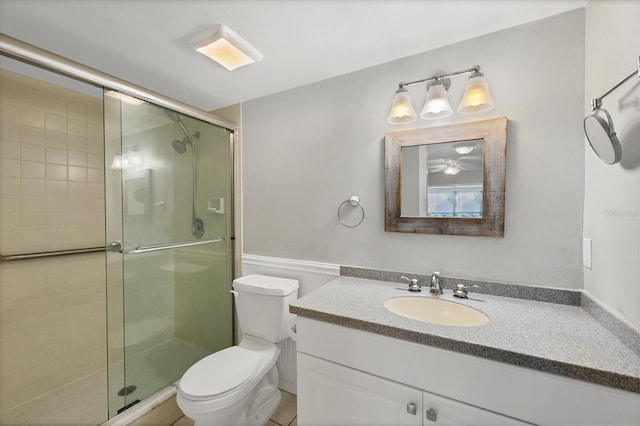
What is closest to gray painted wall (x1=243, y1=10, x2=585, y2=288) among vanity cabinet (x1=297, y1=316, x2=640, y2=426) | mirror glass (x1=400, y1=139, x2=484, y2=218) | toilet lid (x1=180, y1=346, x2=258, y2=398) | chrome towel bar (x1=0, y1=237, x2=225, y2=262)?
mirror glass (x1=400, y1=139, x2=484, y2=218)

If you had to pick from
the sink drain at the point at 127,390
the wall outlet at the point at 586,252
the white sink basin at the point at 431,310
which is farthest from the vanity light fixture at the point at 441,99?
the sink drain at the point at 127,390

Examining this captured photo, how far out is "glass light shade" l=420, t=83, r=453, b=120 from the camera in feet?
4.12

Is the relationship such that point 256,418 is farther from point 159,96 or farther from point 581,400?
point 159,96

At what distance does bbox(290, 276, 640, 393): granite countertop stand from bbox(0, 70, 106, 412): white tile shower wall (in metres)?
1.83

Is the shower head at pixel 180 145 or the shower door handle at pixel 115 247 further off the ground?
the shower head at pixel 180 145

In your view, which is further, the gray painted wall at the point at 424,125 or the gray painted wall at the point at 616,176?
the gray painted wall at the point at 424,125

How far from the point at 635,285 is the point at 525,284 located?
0.44 m

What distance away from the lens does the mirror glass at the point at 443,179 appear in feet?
4.29

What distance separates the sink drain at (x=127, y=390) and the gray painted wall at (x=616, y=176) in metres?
2.30

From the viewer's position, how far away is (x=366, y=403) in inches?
39.9

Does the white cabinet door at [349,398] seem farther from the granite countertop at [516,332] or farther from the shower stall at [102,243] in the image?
the shower stall at [102,243]

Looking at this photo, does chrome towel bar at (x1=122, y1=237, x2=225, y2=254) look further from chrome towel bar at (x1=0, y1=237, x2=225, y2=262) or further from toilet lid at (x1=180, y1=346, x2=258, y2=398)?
toilet lid at (x1=180, y1=346, x2=258, y2=398)

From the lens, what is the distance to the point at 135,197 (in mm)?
1586

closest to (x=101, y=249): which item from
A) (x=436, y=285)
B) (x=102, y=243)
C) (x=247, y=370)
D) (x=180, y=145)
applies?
(x=102, y=243)
